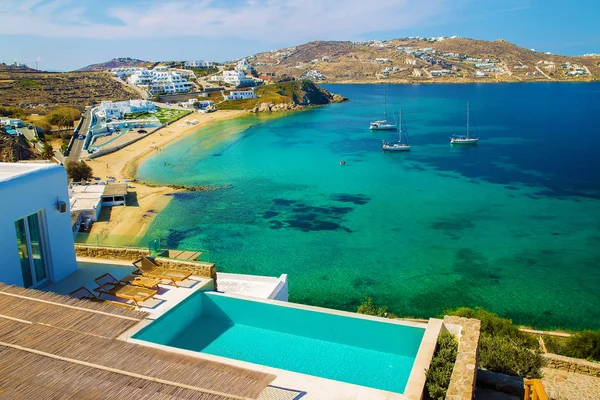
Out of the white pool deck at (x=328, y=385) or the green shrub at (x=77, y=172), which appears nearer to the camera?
the white pool deck at (x=328, y=385)

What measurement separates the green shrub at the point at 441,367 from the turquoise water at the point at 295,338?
67cm

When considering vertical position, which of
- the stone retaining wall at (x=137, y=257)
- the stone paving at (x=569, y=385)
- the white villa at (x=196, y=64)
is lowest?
the stone paving at (x=569, y=385)

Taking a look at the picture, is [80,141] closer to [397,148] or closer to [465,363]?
[397,148]

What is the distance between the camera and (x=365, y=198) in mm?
40281

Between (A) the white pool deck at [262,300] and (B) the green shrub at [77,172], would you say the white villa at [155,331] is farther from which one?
(B) the green shrub at [77,172]

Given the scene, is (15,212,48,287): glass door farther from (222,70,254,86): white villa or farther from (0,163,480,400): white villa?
(222,70,254,86): white villa

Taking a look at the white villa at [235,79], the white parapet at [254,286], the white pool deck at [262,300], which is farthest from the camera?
the white villa at [235,79]

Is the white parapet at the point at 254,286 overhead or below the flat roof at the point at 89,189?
below

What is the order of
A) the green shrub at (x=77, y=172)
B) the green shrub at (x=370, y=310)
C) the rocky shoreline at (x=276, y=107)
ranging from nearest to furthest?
1. the green shrub at (x=370, y=310)
2. the green shrub at (x=77, y=172)
3. the rocky shoreline at (x=276, y=107)

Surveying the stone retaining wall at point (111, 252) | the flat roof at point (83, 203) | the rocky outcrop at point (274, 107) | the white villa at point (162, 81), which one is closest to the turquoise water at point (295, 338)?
the stone retaining wall at point (111, 252)

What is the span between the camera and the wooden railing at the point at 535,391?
8242 mm

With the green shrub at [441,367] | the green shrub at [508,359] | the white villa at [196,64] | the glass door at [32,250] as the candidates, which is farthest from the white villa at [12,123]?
the white villa at [196,64]

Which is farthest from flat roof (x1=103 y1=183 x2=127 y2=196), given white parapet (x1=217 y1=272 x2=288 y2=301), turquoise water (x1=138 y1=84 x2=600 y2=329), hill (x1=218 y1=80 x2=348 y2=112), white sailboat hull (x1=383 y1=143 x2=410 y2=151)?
hill (x1=218 y1=80 x2=348 y2=112)

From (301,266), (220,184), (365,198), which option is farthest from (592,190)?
(220,184)
